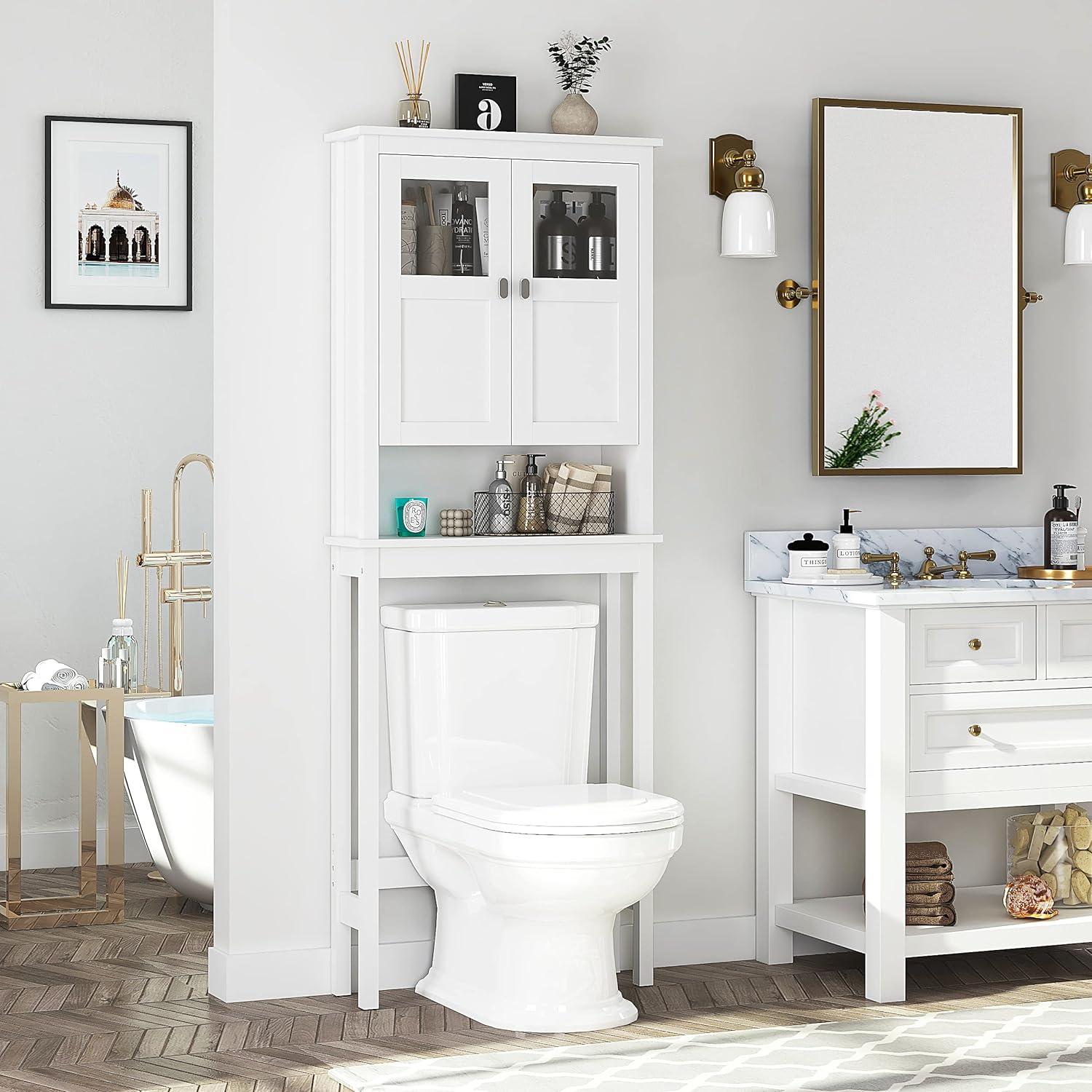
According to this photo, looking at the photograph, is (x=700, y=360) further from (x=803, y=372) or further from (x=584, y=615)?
(x=584, y=615)

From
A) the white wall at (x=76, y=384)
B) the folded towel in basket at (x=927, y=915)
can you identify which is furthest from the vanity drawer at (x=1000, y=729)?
the white wall at (x=76, y=384)

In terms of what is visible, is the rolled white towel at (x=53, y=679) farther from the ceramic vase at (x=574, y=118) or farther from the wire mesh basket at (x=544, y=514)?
the ceramic vase at (x=574, y=118)

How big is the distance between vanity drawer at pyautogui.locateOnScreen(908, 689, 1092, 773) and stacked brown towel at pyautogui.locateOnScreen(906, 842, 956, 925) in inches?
10.3

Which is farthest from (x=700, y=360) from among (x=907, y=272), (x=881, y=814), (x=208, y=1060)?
(x=208, y=1060)

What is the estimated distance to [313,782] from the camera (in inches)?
142

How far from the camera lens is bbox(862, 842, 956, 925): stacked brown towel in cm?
366

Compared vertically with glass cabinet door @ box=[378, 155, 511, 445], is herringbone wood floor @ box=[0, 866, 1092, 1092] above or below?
below

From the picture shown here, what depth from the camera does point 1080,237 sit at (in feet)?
13.1

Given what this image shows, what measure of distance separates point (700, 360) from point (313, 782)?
4.35ft

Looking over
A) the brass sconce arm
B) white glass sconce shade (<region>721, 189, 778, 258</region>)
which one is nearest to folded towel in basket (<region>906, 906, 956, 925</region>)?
the brass sconce arm

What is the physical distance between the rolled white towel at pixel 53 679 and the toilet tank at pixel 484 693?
129 cm

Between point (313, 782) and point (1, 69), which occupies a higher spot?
point (1, 69)

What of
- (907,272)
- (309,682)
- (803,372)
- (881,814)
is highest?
(907,272)

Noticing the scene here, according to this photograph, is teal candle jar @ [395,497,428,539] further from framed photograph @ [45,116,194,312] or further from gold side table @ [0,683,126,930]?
framed photograph @ [45,116,194,312]
